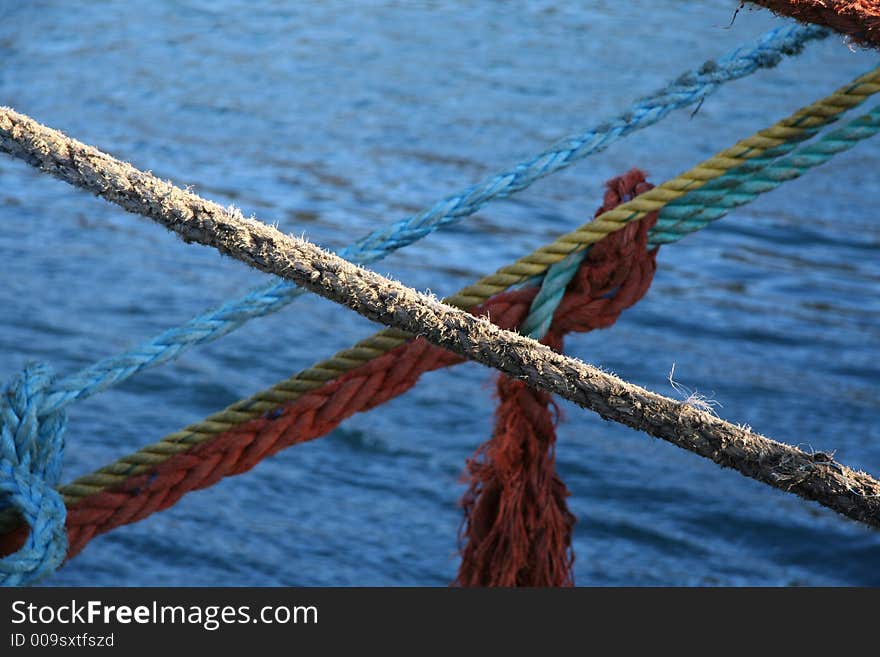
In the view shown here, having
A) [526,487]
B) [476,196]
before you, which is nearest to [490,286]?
[476,196]

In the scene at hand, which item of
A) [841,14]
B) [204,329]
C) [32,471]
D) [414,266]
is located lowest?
[32,471]

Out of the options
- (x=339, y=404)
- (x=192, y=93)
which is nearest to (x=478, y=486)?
(x=339, y=404)

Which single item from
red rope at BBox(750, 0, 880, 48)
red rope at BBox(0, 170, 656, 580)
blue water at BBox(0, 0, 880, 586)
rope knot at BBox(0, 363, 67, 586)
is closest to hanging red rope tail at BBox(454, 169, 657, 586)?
red rope at BBox(0, 170, 656, 580)

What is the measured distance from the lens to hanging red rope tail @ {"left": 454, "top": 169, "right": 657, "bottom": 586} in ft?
4.06

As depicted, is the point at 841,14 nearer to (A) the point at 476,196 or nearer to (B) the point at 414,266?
(A) the point at 476,196

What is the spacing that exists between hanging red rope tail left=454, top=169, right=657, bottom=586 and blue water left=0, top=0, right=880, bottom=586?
0.57 m

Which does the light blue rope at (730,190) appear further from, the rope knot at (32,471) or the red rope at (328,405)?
the rope knot at (32,471)

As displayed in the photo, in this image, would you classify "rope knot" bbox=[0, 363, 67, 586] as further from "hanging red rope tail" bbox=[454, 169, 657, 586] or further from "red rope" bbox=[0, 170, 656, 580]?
"hanging red rope tail" bbox=[454, 169, 657, 586]

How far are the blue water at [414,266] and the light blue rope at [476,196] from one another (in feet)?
2.56

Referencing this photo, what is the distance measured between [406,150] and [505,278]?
7.87 ft

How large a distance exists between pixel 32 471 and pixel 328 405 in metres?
0.29

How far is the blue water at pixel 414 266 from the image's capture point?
1.99m

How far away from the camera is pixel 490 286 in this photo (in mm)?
1183

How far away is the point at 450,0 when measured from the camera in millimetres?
5172
